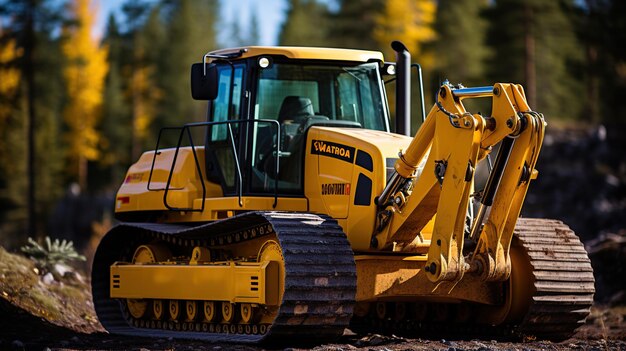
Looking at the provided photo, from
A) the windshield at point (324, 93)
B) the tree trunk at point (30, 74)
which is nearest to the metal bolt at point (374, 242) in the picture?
the windshield at point (324, 93)

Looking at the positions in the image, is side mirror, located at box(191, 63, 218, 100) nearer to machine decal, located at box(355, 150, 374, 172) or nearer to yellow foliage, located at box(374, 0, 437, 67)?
machine decal, located at box(355, 150, 374, 172)

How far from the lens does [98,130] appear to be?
7050 cm

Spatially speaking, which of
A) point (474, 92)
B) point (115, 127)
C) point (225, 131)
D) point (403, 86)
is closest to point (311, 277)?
point (474, 92)

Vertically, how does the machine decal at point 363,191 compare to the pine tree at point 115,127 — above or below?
above

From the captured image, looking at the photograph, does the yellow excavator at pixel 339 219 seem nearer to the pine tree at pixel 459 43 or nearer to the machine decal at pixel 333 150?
the machine decal at pixel 333 150

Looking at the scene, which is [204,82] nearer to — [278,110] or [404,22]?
[278,110]

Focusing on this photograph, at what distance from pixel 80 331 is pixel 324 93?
14.7ft

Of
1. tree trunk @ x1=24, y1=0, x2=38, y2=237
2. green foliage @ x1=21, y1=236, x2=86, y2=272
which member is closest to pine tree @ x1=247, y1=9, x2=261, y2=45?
tree trunk @ x1=24, y1=0, x2=38, y2=237

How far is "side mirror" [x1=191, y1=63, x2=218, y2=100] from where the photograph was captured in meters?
11.8

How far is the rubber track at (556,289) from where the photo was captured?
11.7 m

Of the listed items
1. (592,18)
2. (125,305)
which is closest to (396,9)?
(592,18)

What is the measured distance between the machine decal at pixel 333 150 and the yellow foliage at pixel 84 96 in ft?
189

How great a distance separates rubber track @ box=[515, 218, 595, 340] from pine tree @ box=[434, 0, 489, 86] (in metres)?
43.1

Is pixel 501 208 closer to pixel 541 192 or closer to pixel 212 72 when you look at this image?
pixel 212 72
